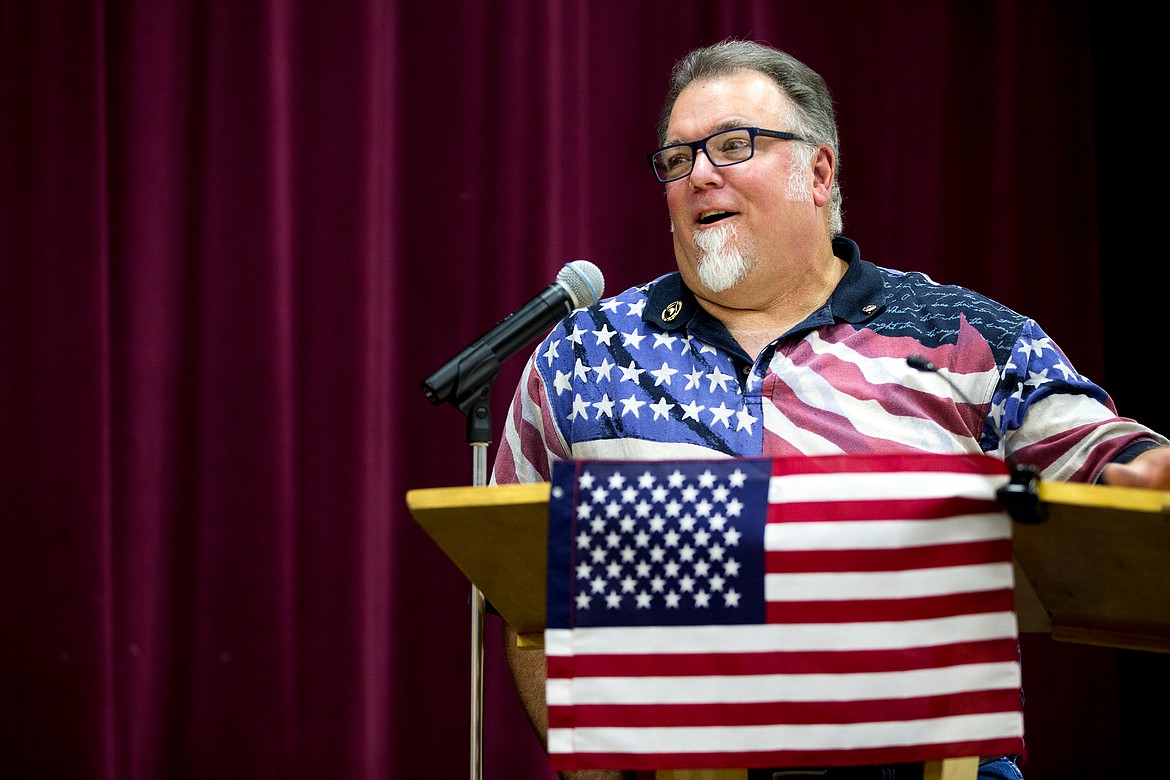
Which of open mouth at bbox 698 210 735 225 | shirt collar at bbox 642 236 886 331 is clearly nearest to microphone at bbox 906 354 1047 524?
shirt collar at bbox 642 236 886 331

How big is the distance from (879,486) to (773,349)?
29.7 inches

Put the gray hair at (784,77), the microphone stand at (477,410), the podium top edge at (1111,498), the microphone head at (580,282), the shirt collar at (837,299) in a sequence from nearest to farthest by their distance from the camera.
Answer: the podium top edge at (1111,498), the microphone stand at (477,410), the microphone head at (580,282), the shirt collar at (837,299), the gray hair at (784,77)

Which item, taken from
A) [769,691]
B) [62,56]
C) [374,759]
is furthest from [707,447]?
[62,56]

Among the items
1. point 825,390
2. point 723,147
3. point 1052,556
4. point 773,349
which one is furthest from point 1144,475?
point 723,147

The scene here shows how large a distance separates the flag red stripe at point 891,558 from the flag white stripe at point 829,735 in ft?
0.51

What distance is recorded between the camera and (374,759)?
2.69 meters

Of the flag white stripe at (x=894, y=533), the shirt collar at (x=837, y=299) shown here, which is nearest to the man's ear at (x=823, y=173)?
the shirt collar at (x=837, y=299)

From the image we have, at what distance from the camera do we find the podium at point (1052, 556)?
1.12 meters

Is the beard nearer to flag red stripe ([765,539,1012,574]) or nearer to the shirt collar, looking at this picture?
the shirt collar

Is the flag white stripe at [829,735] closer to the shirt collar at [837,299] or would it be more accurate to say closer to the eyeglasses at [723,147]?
the shirt collar at [837,299]

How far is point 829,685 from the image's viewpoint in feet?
3.95

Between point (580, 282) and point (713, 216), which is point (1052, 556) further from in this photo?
point (713, 216)

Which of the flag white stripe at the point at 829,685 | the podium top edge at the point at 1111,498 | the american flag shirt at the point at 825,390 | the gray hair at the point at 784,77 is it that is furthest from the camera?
the gray hair at the point at 784,77

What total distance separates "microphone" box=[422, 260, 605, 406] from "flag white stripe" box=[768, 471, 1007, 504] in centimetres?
41
